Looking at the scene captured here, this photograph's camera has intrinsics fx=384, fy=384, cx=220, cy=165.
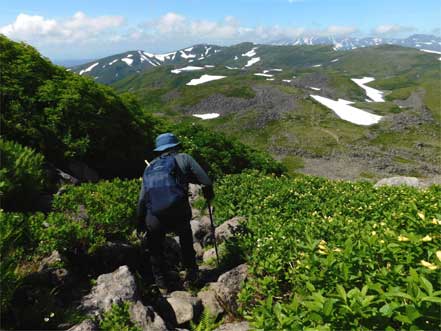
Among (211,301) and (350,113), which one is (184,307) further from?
(350,113)

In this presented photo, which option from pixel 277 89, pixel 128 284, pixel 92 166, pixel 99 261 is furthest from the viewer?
pixel 277 89

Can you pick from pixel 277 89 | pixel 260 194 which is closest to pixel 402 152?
pixel 277 89

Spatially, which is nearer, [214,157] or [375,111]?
[214,157]

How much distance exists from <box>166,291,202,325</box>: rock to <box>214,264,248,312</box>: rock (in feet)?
1.66

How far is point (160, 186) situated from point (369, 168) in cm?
7108

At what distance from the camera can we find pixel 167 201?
27.1 feet

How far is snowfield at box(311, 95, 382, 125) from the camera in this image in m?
123

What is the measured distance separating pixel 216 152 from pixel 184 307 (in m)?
15.7

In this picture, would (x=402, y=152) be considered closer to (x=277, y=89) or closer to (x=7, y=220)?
(x=277, y=89)

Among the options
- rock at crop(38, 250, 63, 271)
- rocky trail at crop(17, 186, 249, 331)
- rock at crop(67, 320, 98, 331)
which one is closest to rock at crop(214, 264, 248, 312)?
rocky trail at crop(17, 186, 249, 331)

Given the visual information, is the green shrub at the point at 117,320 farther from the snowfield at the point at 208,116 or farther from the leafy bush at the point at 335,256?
the snowfield at the point at 208,116

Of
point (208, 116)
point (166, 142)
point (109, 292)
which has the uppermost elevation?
point (166, 142)

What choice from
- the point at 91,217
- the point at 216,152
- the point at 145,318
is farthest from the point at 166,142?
the point at 216,152

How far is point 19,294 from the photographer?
6535 millimetres
